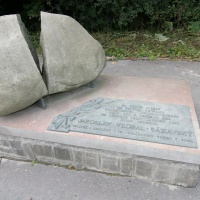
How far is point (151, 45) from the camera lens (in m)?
5.63

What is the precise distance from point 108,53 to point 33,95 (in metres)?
3.22

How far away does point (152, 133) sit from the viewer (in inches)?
87.3

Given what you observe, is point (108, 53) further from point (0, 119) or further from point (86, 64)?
point (0, 119)

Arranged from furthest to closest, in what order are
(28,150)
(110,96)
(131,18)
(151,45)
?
(131,18), (151,45), (110,96), (28,150)

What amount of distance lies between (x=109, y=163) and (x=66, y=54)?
129cm

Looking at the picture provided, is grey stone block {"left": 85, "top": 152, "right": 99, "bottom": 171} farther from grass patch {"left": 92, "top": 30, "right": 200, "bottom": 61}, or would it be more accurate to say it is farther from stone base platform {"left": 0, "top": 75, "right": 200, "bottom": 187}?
grass patch {"left": 92, "top": 30, "right": 200, "bottom": 61}

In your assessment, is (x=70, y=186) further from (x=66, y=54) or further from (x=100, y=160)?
(x=66, y=54)

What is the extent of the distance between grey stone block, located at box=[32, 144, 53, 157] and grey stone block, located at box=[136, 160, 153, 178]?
947mm

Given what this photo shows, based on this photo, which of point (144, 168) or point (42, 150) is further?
point (42, 150)

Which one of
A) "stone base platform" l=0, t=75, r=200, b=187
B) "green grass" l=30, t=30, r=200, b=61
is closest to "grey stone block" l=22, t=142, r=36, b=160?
"stone base platform" l=0, t=75, r=200, b=187

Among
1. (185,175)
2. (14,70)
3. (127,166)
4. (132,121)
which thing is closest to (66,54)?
(14,70)

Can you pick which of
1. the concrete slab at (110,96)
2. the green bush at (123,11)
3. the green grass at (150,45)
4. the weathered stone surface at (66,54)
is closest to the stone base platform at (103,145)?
the concrete slab at (110,96)

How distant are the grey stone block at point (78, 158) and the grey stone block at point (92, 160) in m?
0.05

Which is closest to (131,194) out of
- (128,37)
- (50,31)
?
(50,31)
